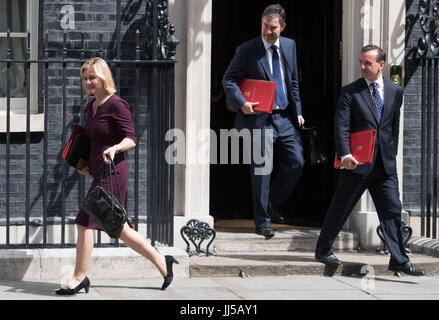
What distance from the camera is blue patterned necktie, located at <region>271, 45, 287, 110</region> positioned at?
322 inches

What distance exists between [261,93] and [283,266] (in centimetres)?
147

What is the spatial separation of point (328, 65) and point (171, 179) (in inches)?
99.0

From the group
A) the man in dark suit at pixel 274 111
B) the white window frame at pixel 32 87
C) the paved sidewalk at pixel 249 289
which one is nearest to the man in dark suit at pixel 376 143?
the paved sidewalk at pixel 249 289

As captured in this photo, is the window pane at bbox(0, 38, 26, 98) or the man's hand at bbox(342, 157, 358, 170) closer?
the man's hand at bbox(342, 157, 358, 170)

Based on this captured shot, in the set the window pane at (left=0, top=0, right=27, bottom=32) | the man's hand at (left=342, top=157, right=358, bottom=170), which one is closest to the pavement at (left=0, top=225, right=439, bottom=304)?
the man's hand at (left=342, top=157, right=358, bottom=170)

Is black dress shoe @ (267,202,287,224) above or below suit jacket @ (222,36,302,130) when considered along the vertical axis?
below

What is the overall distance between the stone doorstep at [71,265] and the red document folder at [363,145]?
1627 mm

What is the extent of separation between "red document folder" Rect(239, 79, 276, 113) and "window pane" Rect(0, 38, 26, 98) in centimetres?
222

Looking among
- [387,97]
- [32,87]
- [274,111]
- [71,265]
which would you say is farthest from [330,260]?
[32,87]

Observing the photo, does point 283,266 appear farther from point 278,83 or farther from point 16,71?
point 16,71

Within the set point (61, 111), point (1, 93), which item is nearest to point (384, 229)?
point (61, 111)

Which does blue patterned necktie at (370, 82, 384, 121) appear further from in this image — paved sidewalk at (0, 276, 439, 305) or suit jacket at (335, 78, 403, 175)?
paved sidewalk at (0, 276, 439, 305)

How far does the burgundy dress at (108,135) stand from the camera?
7.02m

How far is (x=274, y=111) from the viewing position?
8.18 m
